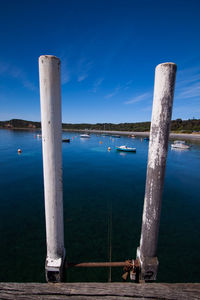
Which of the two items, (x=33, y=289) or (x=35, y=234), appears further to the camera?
(x=35, y=234)

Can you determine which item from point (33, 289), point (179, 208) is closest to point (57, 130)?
point (33, 289)

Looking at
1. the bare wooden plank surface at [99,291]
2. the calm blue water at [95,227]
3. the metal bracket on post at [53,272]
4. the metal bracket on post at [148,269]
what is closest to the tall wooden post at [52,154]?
the metal bracket on post at [53,272]

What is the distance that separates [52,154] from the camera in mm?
2422

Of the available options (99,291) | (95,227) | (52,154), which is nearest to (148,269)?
(99,291)

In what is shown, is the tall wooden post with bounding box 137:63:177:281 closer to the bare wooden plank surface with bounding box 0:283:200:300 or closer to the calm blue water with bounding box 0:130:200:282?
the bare wooden plank surface with bounding box 0:283:200:300

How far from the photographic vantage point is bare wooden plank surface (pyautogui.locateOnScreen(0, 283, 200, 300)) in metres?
2.38

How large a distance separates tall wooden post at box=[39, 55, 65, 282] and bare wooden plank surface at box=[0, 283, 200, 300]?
0.65ft

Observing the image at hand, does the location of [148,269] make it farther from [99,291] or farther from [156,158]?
[156,158]

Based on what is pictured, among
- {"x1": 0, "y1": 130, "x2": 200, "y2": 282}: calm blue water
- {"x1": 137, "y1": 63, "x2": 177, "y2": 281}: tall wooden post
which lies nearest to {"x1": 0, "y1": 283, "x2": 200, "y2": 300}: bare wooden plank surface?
{"x1": 137, "y1": 63, "x2": 177, "y2": 281}: tall wooden post

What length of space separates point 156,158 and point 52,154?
1.84 metres

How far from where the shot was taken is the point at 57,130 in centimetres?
239

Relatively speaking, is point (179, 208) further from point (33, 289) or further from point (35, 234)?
point (33, 289)

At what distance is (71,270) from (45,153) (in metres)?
6.60

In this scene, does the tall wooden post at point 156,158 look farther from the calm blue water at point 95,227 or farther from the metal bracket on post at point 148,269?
the calm blue water at point 95,227
